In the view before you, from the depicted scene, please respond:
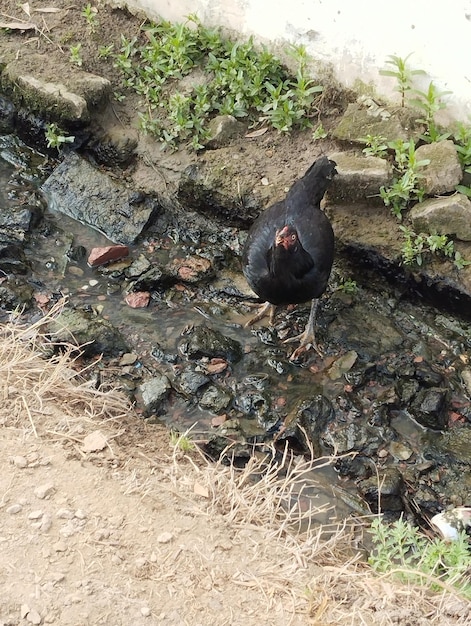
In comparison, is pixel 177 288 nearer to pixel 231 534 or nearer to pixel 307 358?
pixel 307 358

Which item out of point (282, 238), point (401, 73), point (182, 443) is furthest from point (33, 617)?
point (401, 73)

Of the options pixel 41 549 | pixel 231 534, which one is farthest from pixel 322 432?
pixel 41 549

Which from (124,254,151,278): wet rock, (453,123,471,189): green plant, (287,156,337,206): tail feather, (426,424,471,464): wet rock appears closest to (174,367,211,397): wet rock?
(124,254,151,278): wet rock

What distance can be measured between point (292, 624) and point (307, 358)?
2239 millimetres

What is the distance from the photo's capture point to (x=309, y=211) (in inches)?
188

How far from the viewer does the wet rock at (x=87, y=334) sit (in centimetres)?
474

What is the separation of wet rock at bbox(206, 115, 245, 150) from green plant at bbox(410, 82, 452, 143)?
1.41 meters

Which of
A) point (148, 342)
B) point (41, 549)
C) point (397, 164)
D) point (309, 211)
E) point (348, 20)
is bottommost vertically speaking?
point (148, 342)

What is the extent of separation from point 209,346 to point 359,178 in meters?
1.66

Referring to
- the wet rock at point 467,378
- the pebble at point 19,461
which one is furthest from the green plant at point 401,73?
the pebble at point 19,461

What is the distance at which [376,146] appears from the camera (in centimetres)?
514

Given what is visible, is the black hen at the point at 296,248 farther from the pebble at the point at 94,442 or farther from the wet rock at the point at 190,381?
the pebble at the point at 94,442

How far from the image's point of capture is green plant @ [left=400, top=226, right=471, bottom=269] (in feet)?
15.7

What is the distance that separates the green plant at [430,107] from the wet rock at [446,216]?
0.54m
